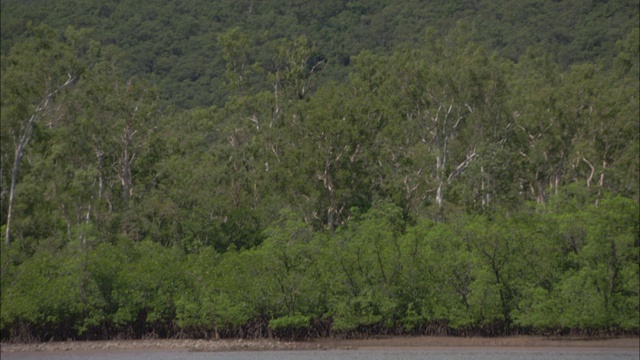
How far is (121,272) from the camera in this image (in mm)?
34438

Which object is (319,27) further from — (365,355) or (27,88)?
(365,355)

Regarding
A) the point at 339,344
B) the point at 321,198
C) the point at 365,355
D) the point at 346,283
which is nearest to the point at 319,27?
the point at 321,198

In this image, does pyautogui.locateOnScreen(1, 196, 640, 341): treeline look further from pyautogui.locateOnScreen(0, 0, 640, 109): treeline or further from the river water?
pyautogui.locateOnScreen(0, 0, 640, 109): treeline

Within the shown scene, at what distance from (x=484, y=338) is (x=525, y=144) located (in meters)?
22.8

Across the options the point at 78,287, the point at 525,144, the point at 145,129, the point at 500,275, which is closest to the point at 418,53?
the point at 525,144

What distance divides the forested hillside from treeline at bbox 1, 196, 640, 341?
0.28 ft

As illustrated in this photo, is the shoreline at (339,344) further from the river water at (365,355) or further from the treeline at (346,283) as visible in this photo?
the river water at (365,355)

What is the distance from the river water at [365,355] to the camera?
2844 centimetres

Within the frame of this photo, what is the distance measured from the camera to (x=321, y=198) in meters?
43.7

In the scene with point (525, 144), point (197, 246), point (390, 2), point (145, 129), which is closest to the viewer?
point (197, 246)

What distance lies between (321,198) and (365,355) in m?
14.8

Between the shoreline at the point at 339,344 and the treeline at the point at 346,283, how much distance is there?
22.9 inches

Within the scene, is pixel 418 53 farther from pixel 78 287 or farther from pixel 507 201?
pixel 78 287

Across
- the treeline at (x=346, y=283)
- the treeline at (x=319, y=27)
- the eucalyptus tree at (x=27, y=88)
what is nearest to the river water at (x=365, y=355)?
the treeline at (x=346, y=283)
